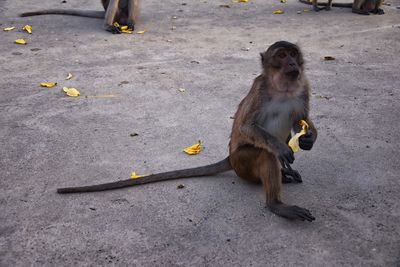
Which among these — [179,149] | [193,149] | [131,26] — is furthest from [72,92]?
[131,26]

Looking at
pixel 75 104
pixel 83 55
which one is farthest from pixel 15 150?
pixel 83 55

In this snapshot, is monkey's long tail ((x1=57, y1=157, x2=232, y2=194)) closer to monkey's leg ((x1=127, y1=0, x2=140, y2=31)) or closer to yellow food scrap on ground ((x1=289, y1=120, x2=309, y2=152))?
yellow food scrap on ground ((x1=289, y1=120, x2=309, y2=152))

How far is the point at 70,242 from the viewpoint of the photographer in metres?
3.20

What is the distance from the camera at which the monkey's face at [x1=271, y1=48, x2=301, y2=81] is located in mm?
3416

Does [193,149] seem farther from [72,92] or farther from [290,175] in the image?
[72,92]

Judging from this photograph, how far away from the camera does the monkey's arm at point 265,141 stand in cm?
331

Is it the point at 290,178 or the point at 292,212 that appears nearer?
the point at 292,212

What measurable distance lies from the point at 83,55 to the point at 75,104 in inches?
70.5

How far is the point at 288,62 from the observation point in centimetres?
343

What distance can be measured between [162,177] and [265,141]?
34.2 inches

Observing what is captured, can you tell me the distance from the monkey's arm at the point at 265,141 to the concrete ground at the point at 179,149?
0.43 metres

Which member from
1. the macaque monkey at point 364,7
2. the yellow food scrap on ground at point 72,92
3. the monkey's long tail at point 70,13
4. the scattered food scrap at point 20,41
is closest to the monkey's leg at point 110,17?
the monkey's long tail at point 70,13

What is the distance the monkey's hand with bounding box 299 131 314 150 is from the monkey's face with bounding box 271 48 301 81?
39 centimetres

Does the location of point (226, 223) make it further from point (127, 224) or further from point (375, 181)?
point (375, 181)
